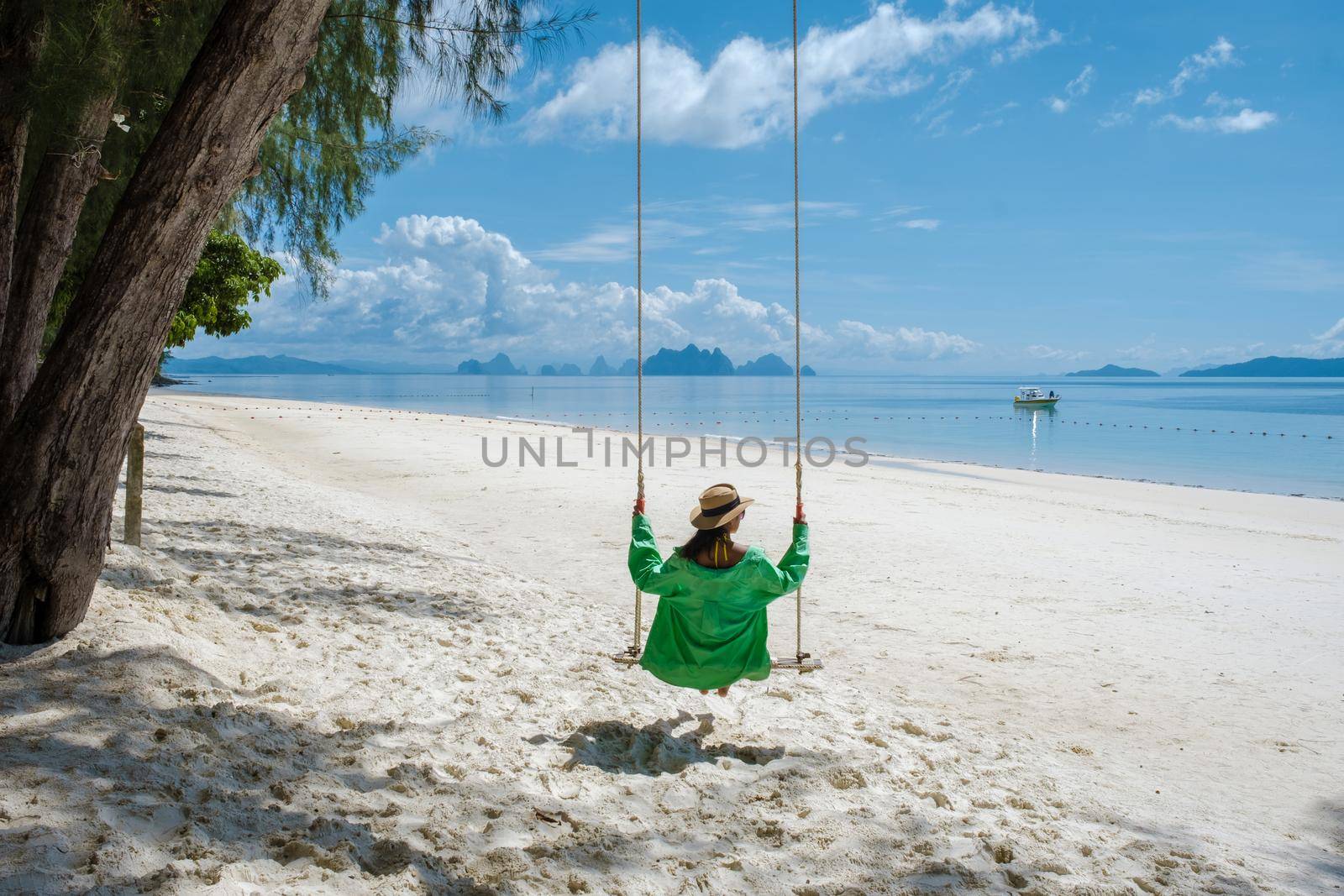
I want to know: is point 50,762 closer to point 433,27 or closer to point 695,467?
point 433,27

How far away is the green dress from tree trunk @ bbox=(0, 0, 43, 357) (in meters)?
A: 3.09

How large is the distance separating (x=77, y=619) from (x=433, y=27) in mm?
4405

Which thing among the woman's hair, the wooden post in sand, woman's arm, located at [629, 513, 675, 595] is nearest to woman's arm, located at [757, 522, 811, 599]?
the woman's hair

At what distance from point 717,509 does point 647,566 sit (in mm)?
420

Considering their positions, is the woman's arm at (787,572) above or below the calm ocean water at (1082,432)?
above

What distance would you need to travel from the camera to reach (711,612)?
3.98 m

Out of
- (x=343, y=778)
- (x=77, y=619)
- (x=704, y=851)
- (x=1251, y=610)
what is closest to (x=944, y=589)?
(x=1251, y=610)

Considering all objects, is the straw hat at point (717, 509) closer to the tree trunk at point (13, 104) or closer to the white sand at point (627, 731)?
the white sand at point (627, 731)

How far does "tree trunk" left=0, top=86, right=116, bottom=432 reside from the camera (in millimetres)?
4352

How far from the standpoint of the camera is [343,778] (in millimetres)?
3283

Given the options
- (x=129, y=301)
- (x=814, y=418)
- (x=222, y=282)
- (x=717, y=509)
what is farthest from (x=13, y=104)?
(x=814, y=418)

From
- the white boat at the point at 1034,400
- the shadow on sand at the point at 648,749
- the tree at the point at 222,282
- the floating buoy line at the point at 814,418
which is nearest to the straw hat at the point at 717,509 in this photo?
the shadow on sand at the point at 648,749

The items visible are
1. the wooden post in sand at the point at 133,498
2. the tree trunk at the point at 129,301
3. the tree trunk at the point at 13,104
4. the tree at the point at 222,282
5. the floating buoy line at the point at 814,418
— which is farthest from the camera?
the floating buoy line at the point at 814,418

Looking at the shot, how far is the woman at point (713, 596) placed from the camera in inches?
155
